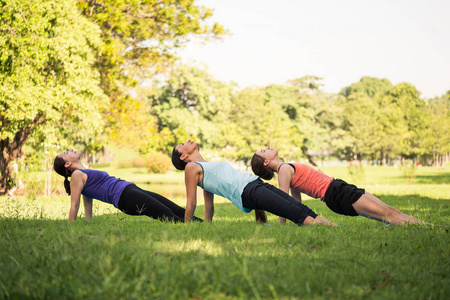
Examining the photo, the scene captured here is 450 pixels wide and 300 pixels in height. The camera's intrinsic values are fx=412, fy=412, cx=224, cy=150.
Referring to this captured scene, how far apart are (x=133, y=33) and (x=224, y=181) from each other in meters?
13.9

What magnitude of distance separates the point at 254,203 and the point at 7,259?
2.97 m

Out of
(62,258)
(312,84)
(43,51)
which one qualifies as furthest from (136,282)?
(312,84)

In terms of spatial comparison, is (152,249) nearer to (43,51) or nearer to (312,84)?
(43,51)

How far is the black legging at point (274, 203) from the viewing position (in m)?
5.12

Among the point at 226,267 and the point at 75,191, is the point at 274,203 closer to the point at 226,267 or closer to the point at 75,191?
the point at 226,267

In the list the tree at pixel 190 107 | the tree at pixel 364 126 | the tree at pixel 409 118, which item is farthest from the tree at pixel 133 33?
the tree at pixel 409 118

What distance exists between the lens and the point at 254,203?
5246 mm

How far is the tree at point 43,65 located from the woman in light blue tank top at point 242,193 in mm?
8524

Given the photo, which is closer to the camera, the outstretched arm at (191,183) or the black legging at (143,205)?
the outstretched arm at (191,183)

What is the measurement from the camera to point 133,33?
1769 cm

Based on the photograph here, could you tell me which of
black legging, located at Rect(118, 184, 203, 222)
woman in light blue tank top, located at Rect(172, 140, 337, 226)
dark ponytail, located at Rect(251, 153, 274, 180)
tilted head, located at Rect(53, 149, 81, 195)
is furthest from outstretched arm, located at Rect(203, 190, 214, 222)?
tilted head, located at Rect(53, 149, 81, 195)

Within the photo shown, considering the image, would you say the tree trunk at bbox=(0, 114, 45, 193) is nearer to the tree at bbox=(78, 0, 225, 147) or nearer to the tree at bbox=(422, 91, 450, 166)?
the tree at bbox=(78, 0, 225, 147)

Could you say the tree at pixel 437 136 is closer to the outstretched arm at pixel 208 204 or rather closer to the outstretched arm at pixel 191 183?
the outstretched arm at pixel 208 204

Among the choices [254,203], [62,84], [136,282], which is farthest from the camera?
[62,84]
